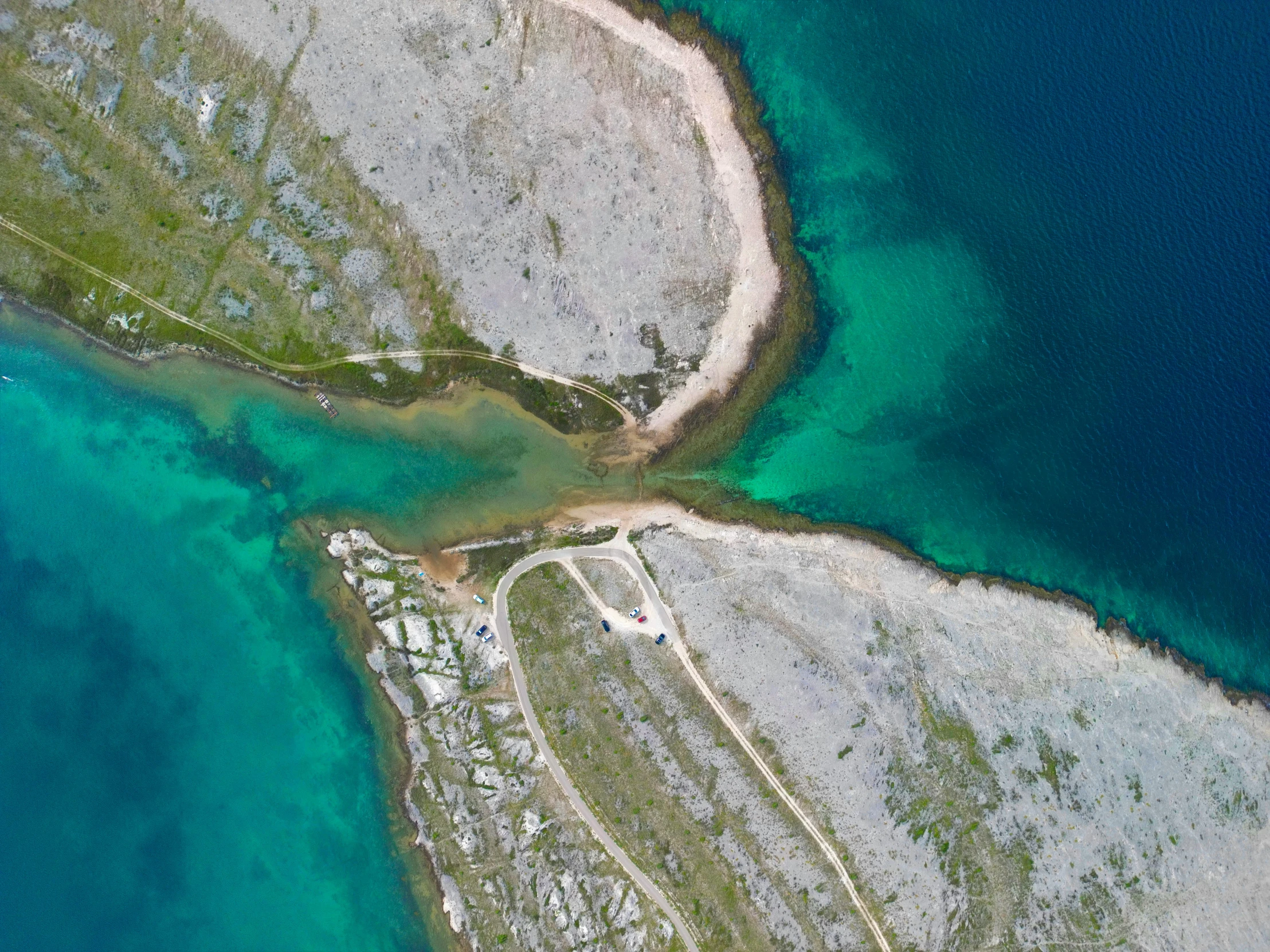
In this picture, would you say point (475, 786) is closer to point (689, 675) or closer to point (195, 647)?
point (689, 675)

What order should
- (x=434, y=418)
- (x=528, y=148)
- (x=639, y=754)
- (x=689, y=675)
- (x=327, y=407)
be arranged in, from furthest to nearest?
(x=434, y=418) < (x=327, y=407) < (x=528, y=148) < (x=689, y=675) < (x=639, y=754)

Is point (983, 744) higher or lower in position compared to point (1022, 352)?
lower

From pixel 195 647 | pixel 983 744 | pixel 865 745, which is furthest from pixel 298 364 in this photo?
pixel 983 744

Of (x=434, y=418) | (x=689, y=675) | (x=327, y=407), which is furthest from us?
(x=434, y=418)

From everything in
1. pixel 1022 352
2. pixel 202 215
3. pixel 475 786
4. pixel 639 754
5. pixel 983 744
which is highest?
pixel 1022 352

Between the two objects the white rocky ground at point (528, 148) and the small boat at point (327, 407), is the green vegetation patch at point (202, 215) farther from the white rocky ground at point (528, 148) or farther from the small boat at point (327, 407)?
the white rocky ground at point (528, 148)

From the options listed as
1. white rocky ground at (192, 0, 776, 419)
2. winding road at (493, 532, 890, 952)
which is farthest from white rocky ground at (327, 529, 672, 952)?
white rocky ground at (192, 0, 776, 419)

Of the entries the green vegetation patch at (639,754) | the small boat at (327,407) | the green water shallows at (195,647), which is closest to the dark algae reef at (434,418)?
the green water shallows at (195,647)

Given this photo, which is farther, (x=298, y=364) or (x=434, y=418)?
(x=434, y=418)
